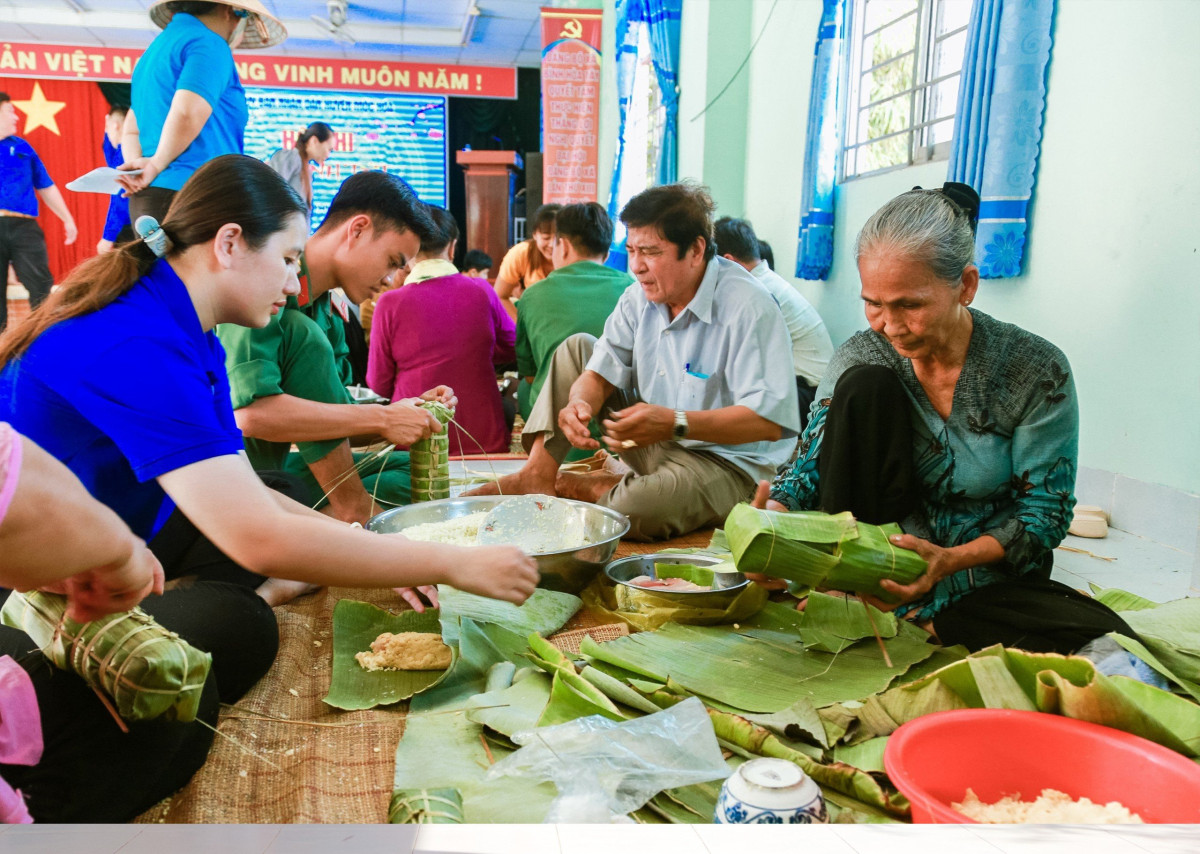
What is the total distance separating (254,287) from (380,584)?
23.7 inches

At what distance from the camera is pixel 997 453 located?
72.2 inches

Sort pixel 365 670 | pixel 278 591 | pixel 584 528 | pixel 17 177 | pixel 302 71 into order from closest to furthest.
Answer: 1. pixel 365 670
2. pixel 278 591
3. pixel 584 528
4. pixel 17 177
5. pixel 302 71

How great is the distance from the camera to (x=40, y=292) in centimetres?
665

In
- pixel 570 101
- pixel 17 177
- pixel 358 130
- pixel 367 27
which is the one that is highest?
pixel 367 27

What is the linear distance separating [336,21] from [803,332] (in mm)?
7827

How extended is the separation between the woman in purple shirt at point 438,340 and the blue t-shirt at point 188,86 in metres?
0.90

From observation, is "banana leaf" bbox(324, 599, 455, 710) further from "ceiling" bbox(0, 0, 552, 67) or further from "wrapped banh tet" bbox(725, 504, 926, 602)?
"ceiling" bbox(0, 0, 552, 67)

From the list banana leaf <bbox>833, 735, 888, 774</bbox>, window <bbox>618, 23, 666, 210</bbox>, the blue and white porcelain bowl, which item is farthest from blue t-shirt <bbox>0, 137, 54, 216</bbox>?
the blue and white porcelain bowl

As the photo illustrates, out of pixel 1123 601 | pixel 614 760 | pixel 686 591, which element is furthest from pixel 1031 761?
pixel 1123 601

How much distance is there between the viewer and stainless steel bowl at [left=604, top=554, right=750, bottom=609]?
202cm

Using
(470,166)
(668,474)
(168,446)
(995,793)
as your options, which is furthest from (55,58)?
(995,793)

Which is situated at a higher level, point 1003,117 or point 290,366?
point 1003,117

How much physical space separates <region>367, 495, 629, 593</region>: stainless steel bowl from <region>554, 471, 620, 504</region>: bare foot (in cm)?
86

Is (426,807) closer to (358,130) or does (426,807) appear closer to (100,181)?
(100,181)
